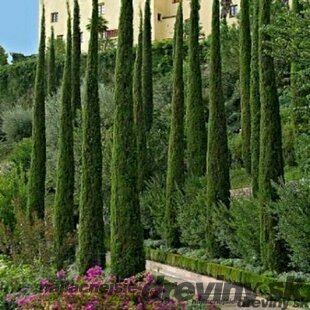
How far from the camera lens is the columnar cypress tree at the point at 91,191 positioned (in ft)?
41.4

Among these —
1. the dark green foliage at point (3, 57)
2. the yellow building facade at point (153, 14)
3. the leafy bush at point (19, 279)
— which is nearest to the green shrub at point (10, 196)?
the leafy bush at point (19, 279)

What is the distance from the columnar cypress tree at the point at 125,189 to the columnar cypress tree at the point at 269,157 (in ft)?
8.09

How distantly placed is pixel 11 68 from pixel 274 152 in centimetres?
3581

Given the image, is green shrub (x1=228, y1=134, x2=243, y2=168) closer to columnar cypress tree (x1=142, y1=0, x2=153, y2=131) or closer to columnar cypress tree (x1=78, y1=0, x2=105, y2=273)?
columnar cypress tree (x1=142, y1=0, x2=153, y2=131)

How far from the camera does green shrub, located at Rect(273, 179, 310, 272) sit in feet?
35.2

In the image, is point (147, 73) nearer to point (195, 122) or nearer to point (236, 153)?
point (236, 153)

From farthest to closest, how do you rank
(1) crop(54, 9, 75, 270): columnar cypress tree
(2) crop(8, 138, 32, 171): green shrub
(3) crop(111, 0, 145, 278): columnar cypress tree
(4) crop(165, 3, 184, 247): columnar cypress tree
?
(2) crop(8, 138, 32, 171): green shrub
(4) crop(165, 3, 184, 247): columnar cypress tree
(1) crop(54, 9, 75, 270): columnar cypress tree
(3) crop(111, 0, 145, 278): columnar cypress tree

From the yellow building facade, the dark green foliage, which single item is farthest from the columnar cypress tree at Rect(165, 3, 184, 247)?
the dark green foliage

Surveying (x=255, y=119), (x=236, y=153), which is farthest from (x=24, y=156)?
(x=255, y=119)

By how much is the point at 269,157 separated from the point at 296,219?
1.72 meters

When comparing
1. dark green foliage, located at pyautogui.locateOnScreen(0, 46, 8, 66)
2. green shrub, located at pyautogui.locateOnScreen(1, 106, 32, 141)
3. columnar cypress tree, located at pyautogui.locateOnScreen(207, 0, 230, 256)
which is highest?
dark green foliage, located at pyautogui.locateOnScreen(0, 46, 8, 66)

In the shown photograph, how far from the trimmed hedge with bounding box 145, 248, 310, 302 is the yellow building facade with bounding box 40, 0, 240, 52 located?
27.9 m

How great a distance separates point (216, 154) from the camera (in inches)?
579

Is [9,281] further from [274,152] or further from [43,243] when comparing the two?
[274,152]
